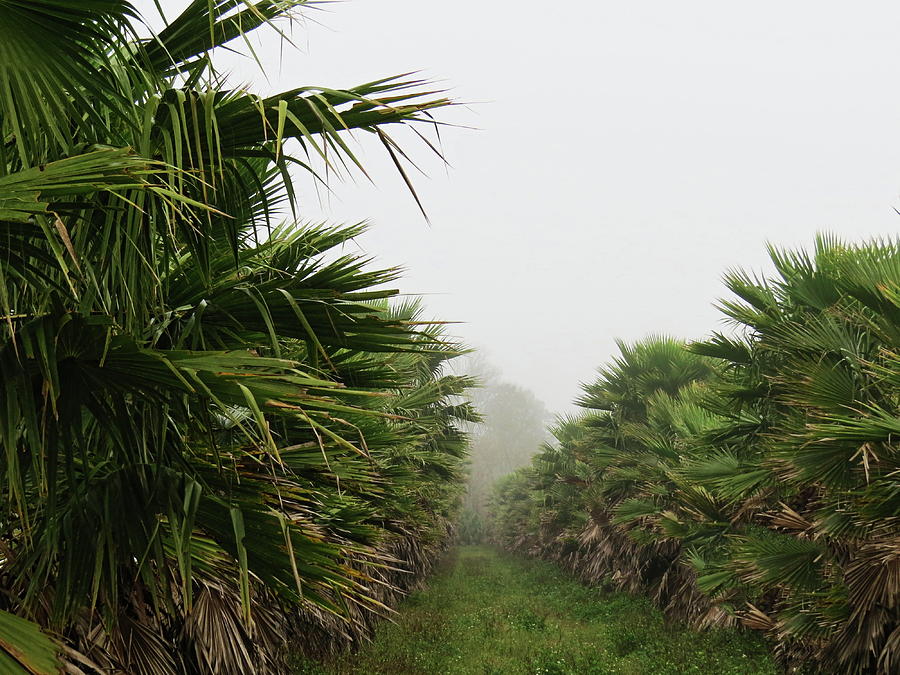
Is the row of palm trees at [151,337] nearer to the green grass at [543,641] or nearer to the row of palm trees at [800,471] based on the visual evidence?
the row of palm trees at [800,471]

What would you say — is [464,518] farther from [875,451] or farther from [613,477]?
[875,451]

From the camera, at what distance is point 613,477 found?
13.7 m

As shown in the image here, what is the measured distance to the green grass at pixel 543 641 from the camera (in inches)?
315

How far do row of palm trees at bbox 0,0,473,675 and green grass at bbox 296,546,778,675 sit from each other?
5094 mm

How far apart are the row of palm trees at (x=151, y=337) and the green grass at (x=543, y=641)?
5.09 meters

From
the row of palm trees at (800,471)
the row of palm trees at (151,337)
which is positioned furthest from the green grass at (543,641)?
the row of palm trees at (151,337)

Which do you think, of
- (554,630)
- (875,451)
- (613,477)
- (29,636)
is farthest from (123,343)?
(613,477)

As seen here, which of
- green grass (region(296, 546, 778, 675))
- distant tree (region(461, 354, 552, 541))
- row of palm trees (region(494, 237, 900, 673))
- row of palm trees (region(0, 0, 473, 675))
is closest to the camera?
row of palm trees (region(0, 0, 473, 675))

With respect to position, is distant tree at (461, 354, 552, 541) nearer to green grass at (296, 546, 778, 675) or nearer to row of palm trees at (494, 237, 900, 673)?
green grass at (296, 546, 778, 675)

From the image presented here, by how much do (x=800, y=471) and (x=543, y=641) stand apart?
6709mm

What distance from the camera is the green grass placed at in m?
8.01

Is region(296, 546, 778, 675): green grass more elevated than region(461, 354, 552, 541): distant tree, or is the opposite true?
region(461, 354, 552, 541): distant tree

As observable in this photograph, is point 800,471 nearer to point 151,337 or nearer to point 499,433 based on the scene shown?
point 151,337

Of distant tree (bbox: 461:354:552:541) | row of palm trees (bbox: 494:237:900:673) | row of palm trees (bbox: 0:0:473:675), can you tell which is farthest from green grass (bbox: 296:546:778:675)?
distant tree (bbox: 461:354:552:541)
